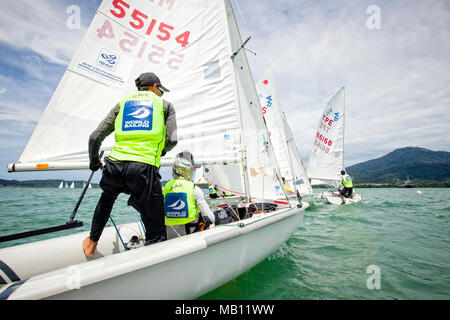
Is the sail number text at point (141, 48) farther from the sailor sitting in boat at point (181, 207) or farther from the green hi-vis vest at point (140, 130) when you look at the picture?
the sailor sitting in boat at point (181, 207)

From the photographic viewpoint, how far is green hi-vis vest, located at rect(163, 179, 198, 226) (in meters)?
2.19

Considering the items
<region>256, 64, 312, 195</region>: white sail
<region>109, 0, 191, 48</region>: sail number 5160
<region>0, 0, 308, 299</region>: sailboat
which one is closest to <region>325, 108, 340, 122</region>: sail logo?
<region>256, 64, 312, 195</region>: white sail

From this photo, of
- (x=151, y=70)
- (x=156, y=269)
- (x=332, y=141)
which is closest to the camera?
(x=156, y=269)

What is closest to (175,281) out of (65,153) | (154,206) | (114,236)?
(154,206)

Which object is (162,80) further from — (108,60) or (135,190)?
(135,190)

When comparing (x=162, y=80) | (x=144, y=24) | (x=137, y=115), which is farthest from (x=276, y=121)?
(x=137, y=115)

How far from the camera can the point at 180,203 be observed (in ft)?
7.20

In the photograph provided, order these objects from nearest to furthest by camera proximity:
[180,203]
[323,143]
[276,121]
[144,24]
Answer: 1. [180,203]
2. [144,24]
3. [276,121]
4. [323,143]

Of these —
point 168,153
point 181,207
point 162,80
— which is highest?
point 162,80

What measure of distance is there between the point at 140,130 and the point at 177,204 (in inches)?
35.8

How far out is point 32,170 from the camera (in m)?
2.24

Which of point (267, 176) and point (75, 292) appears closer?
point (75, 292)
